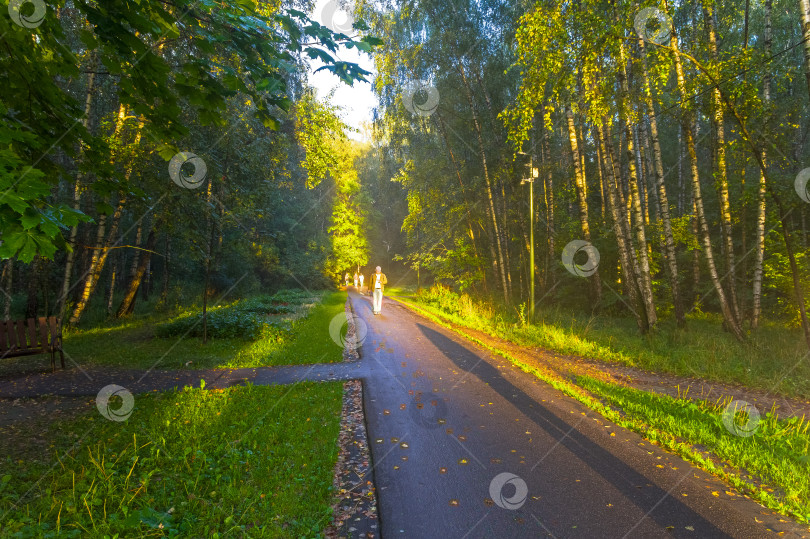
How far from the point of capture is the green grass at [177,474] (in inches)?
111

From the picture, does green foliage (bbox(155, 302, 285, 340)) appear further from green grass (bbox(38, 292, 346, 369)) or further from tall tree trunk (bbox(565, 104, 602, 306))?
tall tree trunk (bbox(565, 104, 602, 306))

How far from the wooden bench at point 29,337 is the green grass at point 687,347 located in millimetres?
11017

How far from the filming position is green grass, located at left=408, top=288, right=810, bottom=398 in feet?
24.2

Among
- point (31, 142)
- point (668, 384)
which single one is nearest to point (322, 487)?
point (31, 142)

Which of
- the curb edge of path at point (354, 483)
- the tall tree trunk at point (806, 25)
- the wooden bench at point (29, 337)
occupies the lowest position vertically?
the curb edge of path at point (354, 483)

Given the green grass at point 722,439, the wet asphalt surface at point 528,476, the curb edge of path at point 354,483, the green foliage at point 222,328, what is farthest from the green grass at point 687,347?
the green foliage at point 222,328

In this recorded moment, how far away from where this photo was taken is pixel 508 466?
3.97 metres

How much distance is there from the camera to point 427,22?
58.4 feet

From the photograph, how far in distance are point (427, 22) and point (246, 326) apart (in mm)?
16266

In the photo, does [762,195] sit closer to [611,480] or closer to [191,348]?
[611,480]

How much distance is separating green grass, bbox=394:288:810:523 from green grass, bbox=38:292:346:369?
19.2ft

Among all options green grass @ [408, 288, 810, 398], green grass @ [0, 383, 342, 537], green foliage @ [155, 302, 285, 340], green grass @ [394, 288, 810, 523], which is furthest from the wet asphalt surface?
green foliage @ [155, 302, 285, 340]

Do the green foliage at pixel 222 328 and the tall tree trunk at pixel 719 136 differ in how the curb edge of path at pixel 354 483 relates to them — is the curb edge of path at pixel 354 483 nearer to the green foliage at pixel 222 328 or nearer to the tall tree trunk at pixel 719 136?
the green foliage at pixel 222 328

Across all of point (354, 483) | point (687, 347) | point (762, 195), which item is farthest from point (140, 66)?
point (762, 195)
